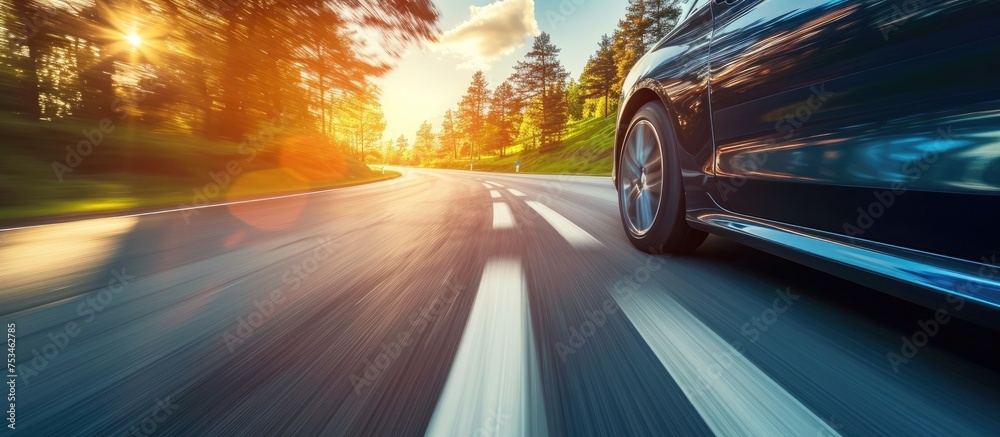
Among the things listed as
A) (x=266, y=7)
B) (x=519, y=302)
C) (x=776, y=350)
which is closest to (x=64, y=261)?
(x=519, y=302)

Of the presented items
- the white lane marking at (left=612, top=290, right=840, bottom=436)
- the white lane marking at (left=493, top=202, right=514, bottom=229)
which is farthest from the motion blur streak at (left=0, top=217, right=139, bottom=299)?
the white lane marking at (left=493, top=202, right=514, bottom=229)

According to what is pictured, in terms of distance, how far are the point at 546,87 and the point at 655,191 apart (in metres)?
45.6

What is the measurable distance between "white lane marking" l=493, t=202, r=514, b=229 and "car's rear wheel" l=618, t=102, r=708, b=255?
46.9 inches

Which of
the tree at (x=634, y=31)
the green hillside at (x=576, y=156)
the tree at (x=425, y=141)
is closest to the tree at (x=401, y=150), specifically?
the tree at (x=425, y=141)

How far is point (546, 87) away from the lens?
4550 cm

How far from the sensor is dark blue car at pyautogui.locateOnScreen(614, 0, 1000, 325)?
102 centimetres

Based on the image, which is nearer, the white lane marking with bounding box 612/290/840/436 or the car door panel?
the white lane marking with bounding box 612/290/840/436

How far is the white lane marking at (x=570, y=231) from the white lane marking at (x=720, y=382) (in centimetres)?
141

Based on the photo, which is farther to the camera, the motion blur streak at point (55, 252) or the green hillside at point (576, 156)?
the green hillside at point (576, 156)

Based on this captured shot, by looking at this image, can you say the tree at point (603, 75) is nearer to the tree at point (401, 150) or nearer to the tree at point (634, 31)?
the tree at point (634, 31)

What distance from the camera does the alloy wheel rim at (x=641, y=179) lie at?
2639 millimetres

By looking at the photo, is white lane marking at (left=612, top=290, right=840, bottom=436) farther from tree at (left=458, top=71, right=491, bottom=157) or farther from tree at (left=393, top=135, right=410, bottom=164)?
tree at (left=393, top=135, right=410, bottom=164)

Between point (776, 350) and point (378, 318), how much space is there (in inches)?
54.3

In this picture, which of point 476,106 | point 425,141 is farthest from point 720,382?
point 425,141
